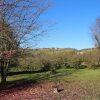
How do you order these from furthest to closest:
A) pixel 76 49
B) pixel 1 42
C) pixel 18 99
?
pixel 76 49 < pixel 1 42 < pixel 18 99

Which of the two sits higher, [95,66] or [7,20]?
[7,20]

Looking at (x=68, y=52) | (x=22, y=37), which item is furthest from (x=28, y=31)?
(x=68, y=52)

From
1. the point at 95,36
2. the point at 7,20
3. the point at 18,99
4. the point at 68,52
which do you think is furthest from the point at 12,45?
the point at 95,36

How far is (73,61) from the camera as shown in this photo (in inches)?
1769

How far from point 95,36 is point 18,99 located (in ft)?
171

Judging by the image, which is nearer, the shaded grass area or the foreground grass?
the foreground grass

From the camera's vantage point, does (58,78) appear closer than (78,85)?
No

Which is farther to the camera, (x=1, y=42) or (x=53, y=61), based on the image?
(x=53, y=61)

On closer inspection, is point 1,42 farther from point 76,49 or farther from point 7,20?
point 76,49

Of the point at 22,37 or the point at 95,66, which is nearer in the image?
the point at 22,37

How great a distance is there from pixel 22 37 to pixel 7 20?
4.61 m

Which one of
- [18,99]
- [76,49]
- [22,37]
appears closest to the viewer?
[18,99]

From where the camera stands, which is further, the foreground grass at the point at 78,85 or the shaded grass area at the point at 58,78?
the shaded grass area at the point at 58,78

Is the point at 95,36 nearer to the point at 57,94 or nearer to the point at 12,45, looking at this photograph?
the point at 12,45
